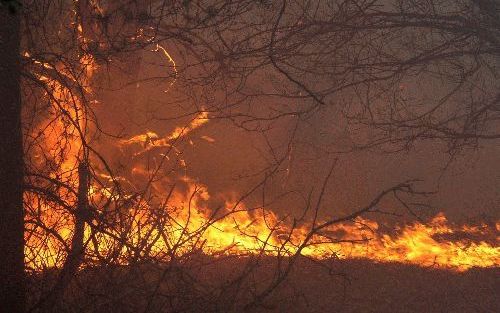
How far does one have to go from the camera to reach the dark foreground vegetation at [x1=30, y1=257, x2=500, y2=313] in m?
5.37

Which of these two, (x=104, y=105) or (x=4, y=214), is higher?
(x=104, y=105)

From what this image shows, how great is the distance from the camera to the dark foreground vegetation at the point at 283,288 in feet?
17.6

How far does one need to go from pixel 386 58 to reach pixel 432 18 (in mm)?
792

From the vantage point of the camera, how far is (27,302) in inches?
207

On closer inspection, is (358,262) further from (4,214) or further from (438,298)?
(4,214)

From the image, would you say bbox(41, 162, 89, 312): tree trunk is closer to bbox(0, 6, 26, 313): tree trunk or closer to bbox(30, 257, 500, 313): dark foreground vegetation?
bbox(30, 257, 500, 313): dark foreground vegetation

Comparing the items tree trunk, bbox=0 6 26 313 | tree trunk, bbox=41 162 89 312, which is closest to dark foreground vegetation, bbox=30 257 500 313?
tree trunk, bbox=41 162 89 312

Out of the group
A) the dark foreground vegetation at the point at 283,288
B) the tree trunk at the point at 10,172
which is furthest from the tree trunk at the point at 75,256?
the tree trunk at the point at 10,172

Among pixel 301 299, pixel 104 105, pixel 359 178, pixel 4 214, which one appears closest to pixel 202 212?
pixel 104 105

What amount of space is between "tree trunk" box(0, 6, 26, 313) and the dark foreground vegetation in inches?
12.9

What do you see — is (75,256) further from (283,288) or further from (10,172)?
(283,288)

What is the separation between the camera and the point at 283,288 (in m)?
7.12

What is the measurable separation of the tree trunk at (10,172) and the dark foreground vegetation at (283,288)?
0.33 metres

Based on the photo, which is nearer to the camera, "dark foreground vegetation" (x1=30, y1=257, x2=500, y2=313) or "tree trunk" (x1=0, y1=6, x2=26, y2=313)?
"tree trunk" (x1=0, y1=6, x2=26, y2=313)
